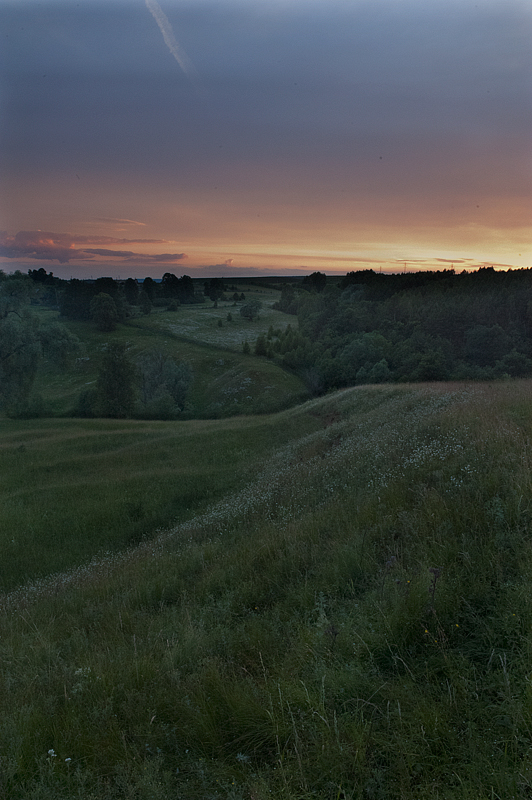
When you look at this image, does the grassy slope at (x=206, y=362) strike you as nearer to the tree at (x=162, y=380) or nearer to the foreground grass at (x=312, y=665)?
the tree at (x=162, y=380)

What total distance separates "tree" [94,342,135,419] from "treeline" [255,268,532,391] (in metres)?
26.6

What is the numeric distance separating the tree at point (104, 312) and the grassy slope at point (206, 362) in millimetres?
2236

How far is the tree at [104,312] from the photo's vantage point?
98.3m

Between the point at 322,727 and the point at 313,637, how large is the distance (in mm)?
973

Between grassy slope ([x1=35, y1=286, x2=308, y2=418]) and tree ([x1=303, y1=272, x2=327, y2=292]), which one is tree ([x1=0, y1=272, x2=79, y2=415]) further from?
tree ([x1=303, y1=272, x2=327, y2=292])

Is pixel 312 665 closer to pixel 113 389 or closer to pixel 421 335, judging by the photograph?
pixel 113 389

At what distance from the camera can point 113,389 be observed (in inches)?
2095

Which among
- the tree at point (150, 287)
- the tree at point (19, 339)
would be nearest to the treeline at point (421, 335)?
the tree at point (19, 339)

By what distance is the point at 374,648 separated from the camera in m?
3.46

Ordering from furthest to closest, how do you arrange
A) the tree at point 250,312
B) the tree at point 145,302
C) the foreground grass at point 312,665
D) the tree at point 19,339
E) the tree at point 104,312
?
the tree at point 145,302
the tree at point 250,312
the tree at point 104,312
the tree at point 19,339
the foreground grass at point 312,665

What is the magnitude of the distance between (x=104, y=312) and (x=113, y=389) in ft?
171

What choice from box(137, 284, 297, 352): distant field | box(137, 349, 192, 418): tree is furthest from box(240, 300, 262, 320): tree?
box(137, 349, 192, 418): tree

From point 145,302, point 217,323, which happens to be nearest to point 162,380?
point 217,323

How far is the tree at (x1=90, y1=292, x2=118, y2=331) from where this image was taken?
323 ft
